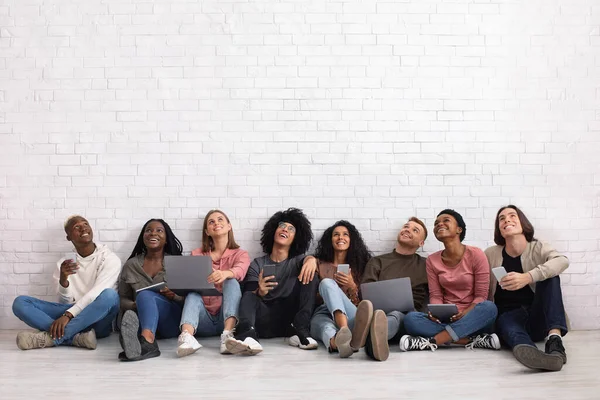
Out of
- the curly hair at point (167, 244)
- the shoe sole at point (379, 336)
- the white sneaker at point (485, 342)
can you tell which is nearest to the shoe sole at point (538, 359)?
the white sneaker at point (485, 342)

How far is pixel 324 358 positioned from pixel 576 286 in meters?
2.43

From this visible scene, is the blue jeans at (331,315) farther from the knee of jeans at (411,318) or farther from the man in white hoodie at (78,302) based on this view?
the man in white hoodie at (78,302)

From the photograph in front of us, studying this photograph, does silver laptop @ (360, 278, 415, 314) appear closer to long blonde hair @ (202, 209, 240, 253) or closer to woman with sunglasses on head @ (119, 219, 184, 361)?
long blonde hair @ (202, 209, 240, 253)

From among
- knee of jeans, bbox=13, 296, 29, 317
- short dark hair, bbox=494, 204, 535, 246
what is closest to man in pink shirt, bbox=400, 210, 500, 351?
short dark hair, bbox=494, 204, 535, 246

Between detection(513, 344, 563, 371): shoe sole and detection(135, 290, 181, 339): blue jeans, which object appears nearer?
detection(513, 344, 563, 371): shoe sole

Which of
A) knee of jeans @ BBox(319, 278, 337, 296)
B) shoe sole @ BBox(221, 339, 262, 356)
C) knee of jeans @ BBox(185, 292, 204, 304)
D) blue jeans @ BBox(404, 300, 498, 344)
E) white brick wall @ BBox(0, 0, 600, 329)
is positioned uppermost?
white brick wall @ BBox(0, 0, 600, 329)

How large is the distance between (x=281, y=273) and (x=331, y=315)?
0.59 metres

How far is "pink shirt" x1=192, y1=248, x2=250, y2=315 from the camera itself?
5.34 metres

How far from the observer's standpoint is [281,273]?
5512mm

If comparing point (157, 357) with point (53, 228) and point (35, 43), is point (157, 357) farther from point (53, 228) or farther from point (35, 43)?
point (35, 43)

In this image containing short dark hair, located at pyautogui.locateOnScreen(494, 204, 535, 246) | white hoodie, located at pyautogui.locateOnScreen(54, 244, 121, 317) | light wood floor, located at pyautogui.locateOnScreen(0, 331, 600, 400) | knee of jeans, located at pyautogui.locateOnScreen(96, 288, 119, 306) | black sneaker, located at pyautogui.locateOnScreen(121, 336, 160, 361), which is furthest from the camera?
white hoodie, located at pyautogui.locateOnScreen(54, 244, 121, 317)

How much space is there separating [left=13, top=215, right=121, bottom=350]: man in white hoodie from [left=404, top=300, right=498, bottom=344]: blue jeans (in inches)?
85.7

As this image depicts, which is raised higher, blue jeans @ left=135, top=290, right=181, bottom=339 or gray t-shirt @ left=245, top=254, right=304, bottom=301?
gray t-shirt @ left=245, top=254, right=304, bottom=301

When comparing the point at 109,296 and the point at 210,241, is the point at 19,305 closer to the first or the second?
the point at 109,296
